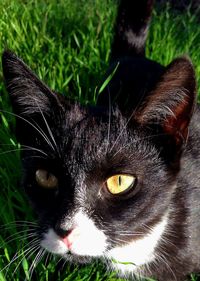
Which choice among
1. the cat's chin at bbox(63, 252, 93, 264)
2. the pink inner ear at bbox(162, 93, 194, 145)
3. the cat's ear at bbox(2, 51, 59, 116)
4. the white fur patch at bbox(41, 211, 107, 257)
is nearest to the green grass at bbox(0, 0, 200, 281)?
the cat's chin at bbox(63, 252, 93, 264)

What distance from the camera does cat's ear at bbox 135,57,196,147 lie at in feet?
4.06

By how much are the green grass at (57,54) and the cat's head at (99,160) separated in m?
0.21

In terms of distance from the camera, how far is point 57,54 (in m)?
→ 2.46

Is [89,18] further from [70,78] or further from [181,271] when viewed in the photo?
[181,271]

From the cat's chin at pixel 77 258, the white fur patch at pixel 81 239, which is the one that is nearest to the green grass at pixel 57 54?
the cat's chin at pixel 77 258

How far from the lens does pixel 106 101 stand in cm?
191

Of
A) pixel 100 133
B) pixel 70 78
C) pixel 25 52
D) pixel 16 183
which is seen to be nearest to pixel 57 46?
pixel 25 52

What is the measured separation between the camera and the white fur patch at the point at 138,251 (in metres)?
1.51

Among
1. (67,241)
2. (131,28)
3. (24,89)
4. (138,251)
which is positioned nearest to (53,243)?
(67,241)

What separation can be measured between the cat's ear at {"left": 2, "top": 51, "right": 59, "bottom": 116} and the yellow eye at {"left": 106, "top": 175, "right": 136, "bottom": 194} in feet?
0.95

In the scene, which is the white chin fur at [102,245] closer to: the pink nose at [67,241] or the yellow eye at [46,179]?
the pink nose at [67,241]

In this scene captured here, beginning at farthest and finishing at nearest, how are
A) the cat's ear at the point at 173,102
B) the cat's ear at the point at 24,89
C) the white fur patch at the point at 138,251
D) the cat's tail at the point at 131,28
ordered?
the cat's tail at the point at 131,28 < the white fur patch at the point at 138,251 < the cat's ear at the point at 24,89 < the cat's ear at the point at 173,102

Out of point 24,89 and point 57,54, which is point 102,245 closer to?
point 24,89

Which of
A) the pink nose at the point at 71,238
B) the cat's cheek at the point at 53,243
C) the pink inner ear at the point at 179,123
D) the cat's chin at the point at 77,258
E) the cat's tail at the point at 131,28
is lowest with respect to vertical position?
the cat's chin at the point at 77,258
